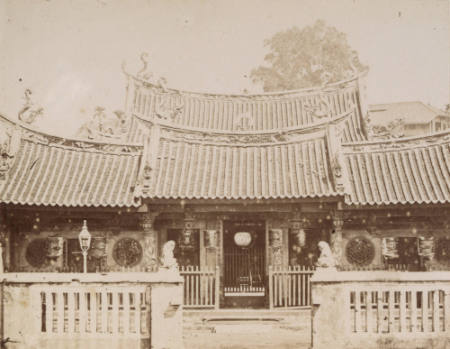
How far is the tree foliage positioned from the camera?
42.7 m

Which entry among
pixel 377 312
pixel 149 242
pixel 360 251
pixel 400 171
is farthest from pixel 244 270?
pixel 377 312

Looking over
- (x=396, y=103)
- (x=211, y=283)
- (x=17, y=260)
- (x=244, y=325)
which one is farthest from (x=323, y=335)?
(x=396, y=103)

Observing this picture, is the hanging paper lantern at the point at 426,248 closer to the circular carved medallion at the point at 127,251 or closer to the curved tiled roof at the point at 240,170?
the curved tiled roof at the point at 240,170

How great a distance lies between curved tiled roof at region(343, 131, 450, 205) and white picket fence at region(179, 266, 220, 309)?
13.6ft

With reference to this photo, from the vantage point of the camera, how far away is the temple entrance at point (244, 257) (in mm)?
17453

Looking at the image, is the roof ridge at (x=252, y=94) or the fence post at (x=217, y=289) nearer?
the fence post at (x=217, y=289)

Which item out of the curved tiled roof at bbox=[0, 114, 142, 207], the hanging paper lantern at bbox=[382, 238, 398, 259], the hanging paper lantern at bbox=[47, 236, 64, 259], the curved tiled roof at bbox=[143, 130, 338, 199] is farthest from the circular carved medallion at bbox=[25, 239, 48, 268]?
the hanging paper lantern at bbox=[382, 238, 398, 259]

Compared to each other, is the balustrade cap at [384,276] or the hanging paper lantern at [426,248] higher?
the hanging paper lantern at [426,248]

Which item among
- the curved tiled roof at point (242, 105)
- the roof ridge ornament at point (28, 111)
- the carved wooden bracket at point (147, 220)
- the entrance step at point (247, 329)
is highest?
the curved tiled roof at point (242, 105)

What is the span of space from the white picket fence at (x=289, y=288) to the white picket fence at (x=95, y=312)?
6189mm

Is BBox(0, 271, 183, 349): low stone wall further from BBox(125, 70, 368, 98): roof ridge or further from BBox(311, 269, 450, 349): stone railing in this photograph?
BBox(125, 70, 368, 98): roof ridge

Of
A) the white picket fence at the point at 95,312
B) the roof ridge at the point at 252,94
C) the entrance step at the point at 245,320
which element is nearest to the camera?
the white picket fence at the point at 95,312

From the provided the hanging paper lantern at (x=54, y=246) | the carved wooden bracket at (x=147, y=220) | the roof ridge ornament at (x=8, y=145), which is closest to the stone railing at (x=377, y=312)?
the carved wooden bracket at (x=147, y=220)

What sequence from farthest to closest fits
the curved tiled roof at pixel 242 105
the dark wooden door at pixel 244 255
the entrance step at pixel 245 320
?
the curved tiled roof at pixel 242 105, the dark wooden door at pixel 244 255, the entrance step at pixel 245 320
